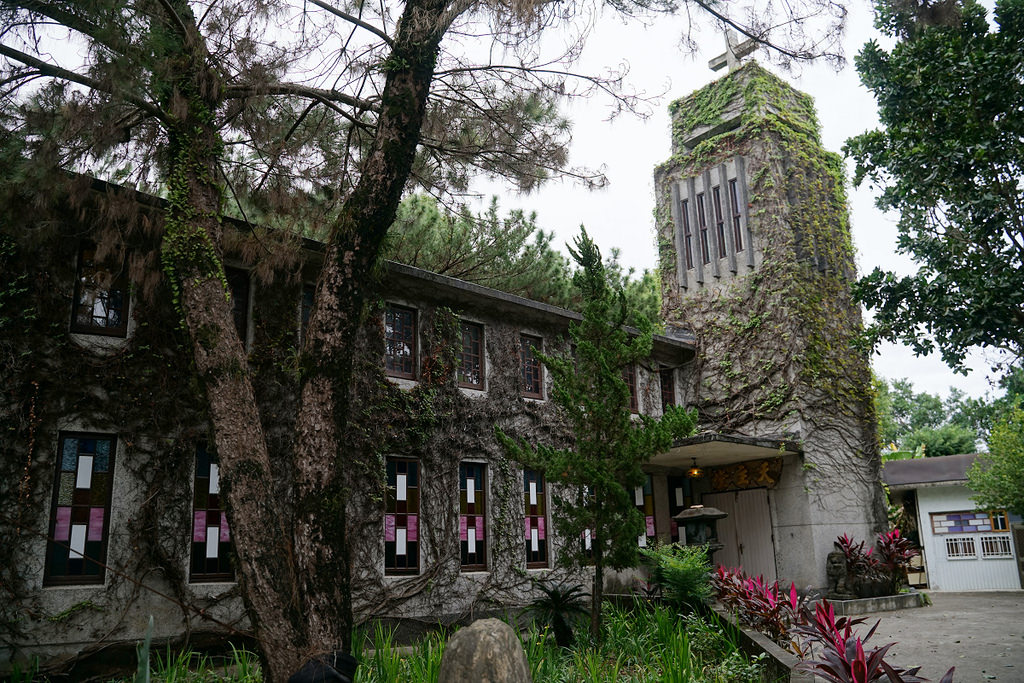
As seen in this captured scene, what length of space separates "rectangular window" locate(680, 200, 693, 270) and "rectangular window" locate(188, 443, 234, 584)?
39.8 ft

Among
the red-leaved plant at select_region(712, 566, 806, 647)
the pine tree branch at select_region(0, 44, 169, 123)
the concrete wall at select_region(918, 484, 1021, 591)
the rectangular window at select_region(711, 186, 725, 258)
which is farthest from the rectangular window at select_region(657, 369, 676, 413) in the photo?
the pine tree branch at select_region(0, 44, 169, 123)

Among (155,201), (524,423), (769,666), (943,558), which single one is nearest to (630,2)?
(155,201)

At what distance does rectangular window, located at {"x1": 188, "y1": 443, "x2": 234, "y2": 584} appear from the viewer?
8789mm

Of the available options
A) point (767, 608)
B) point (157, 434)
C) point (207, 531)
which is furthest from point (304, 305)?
point (767, 608)

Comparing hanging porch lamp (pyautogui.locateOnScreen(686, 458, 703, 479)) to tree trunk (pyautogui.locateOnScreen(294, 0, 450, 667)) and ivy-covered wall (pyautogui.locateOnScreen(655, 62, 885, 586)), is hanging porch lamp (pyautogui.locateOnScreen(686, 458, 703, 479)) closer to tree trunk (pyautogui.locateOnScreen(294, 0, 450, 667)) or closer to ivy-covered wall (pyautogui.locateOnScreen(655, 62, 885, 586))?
ivy-covered wall (pyautogui.locateOnScreen(655, 62, 885, 586))

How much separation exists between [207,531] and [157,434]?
1.31 m

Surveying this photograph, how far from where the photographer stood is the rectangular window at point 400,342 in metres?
11.2

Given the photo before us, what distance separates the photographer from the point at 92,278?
8664mm

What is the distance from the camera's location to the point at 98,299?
8.76 metres

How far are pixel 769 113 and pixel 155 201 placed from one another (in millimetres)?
13117

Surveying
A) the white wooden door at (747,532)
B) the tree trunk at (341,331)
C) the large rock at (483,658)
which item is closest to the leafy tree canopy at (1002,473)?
the white wooden door at (747,532)

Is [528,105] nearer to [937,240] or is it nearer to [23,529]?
[23,529]

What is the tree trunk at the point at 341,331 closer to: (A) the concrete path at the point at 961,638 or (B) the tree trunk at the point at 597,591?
(B) the tree trunk at the point at 597,591

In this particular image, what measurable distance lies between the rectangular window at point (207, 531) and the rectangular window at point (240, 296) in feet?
5.21
